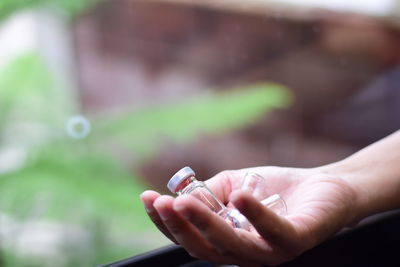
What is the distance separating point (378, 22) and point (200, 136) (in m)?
0.64

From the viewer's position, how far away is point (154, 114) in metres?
Result: 1.46

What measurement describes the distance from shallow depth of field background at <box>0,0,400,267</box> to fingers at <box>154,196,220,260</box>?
0.77 metres

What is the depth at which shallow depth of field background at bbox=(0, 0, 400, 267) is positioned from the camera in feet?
4.22

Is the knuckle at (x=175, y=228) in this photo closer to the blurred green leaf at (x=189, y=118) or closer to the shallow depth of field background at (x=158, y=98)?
the shallow depth of field background at (x=158, y=98)

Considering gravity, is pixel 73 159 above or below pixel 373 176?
above

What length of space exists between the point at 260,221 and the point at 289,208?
129 millimetres

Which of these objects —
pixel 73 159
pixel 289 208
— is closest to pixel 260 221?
pixel 289 208

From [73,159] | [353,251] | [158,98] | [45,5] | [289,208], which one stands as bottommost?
[353,251]

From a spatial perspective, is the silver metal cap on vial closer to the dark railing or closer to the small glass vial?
the small glass vial

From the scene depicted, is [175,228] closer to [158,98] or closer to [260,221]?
[260,221]

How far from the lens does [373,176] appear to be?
2.13 ft

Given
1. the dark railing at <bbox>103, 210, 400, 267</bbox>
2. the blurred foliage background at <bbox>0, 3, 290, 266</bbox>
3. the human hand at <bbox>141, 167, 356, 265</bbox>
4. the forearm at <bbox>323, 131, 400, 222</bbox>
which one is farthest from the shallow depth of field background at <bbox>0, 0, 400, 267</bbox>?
the human hand at <bbox>141, 167, 356, 265</bbox>

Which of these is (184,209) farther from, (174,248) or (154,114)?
(154,114)

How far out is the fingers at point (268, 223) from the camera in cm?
42
